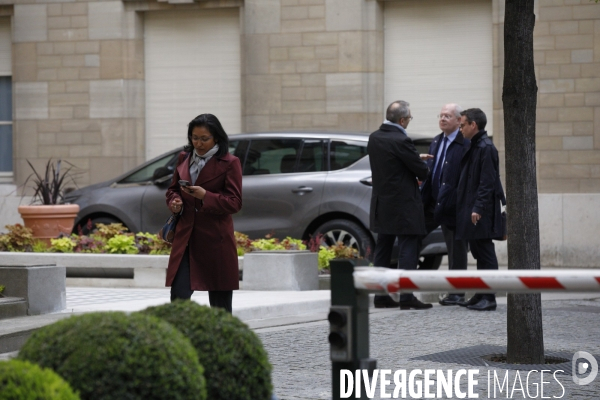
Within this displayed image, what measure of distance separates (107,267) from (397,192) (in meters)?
3.98

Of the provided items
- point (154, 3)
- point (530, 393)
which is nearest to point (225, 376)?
point (530, 393)

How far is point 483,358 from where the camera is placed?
7605 mm

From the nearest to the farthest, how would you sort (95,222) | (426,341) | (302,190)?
(426,341) < (302,190) < (95,222)

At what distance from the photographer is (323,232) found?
43.2ft

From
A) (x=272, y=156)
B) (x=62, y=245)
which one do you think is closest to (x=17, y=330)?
(x=62, y=245)

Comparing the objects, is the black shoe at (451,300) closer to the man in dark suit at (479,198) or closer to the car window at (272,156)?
the man in dark suit at (479,198)

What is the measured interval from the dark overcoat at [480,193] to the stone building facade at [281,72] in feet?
20.7

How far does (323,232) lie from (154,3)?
7.27 meters

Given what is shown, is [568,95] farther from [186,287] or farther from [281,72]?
[186,287]

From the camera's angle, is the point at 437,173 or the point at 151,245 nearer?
the point at 437,173

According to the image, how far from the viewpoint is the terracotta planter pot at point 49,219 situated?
13.7m

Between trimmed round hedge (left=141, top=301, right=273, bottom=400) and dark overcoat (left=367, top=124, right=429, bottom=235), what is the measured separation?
6.16 meters

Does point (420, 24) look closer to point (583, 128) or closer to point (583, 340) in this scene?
point (583, 128)

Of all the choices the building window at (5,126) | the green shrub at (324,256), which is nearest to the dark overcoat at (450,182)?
the green shrub at (324,256)
